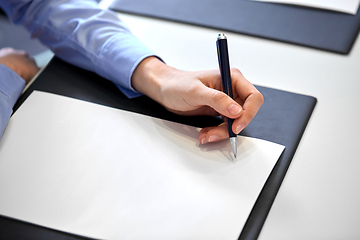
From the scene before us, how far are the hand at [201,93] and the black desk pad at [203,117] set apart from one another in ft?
0.09

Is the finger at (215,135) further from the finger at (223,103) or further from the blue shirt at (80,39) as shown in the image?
the blue shirt at (80,39)

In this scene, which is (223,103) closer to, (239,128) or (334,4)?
(239,128)

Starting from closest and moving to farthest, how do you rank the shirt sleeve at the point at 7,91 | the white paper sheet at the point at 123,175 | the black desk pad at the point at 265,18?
the white paper sheet at the point at 123,175, the shirt sleeve at the point at 7,91, the black desk pad at the point at 265,18

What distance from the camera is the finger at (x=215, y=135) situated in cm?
60

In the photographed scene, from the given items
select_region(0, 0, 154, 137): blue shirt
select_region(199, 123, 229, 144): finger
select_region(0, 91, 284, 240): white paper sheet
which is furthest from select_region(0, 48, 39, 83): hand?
select_region(199, 123, 229, 144): finger

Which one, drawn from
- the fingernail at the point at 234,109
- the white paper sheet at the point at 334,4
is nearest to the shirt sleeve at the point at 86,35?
the fingernail at the point at 234,109

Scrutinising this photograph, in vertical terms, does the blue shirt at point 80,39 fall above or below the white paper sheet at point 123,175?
above

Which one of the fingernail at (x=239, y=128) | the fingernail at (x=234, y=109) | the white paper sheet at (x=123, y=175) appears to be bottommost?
the white paper sheet at (x=123, y=175)

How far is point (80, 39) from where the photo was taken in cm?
80

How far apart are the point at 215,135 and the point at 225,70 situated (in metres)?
0.11

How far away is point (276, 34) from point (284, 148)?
0.33 metres

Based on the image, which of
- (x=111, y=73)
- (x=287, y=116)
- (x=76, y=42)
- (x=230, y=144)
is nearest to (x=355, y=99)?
(x=287, y=116)

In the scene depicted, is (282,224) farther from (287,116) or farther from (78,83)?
(78,83)

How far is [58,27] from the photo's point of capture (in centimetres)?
83
